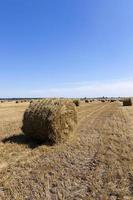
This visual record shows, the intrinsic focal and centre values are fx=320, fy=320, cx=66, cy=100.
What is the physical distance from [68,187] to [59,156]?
8.40 ft

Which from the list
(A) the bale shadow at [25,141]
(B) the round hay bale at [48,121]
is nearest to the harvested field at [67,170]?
(A) the bale shadow at [25,141]

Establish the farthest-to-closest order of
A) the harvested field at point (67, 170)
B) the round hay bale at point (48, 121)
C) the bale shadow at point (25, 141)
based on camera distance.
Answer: the round hay bale at point (48, 121), the bale shadow at point (25, 141), the harvested field at point (67, 170)

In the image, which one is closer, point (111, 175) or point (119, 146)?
point (111, 175)

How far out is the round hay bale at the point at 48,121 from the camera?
39.2 ft

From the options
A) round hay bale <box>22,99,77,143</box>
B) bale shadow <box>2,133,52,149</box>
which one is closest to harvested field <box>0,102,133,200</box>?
bale shadow <box>2,133,52,149</box>

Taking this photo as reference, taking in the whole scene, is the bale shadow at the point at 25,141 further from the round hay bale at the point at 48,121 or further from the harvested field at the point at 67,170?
the round hay bale at the point at 48,121

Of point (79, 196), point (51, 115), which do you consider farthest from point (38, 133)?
point (79, 196)

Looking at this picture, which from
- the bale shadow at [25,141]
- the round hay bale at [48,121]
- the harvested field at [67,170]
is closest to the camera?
the harvested field at [67,170]

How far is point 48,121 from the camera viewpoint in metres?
12.0

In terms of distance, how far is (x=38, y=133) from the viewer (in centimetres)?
1213

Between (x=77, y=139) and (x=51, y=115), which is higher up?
(x=51, y=115)

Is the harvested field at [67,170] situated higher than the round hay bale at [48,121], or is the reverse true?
the round hay bale at [48,121]

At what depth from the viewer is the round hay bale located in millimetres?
11938

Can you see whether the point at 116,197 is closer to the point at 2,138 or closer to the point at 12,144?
the point at 12,144
